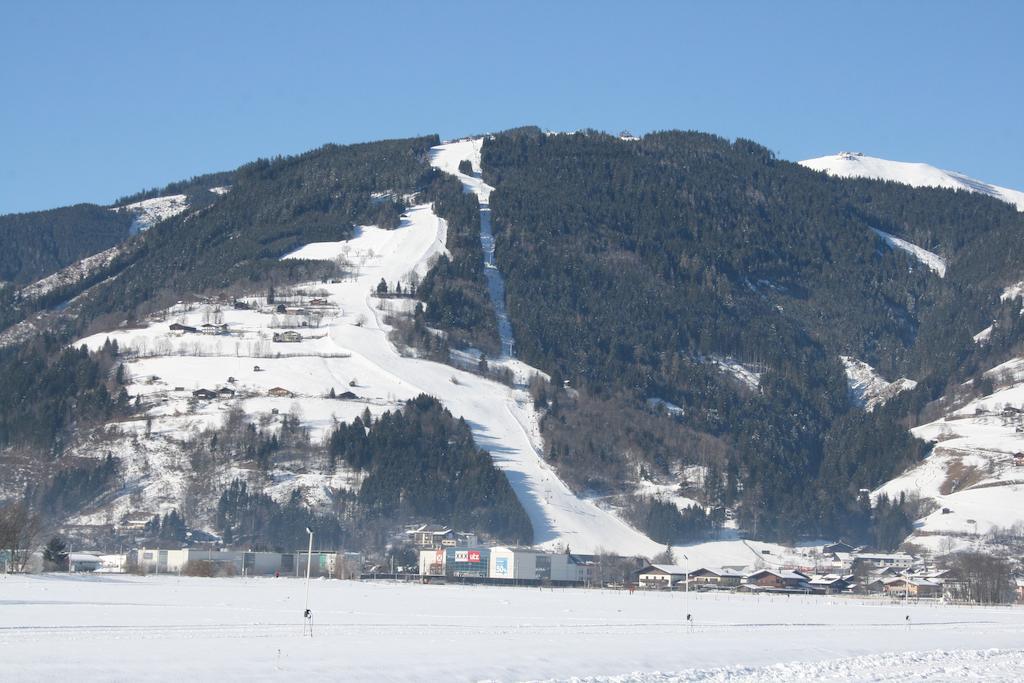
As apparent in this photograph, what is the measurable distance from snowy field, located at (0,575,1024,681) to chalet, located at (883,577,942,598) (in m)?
46.7

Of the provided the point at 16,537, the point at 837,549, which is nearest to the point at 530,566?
the point at 837,549

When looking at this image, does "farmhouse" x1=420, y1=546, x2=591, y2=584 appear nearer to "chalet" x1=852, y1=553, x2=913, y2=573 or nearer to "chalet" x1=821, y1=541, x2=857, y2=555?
"chalet" x1=852, y1=553, x2=913, y2=573

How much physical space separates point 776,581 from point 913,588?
14.7 m

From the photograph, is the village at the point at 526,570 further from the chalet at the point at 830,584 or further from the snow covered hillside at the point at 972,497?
the snow covered hillside at the point at 972,497

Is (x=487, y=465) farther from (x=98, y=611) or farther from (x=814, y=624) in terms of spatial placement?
(x=98, y=611)

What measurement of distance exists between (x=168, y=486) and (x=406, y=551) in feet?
98.6

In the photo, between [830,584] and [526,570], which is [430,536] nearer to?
[526,570]

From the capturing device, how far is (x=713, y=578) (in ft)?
536

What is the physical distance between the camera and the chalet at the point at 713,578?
529 ft

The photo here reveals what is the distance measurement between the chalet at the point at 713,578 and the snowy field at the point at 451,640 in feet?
195

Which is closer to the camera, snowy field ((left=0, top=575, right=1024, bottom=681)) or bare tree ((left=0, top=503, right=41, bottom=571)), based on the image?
snowy field ((left=0, top=575, right=1024, bottom=681))

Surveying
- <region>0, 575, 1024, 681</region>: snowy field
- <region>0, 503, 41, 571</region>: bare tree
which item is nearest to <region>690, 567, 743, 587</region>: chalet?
<region>0, 575, 1024, 681</region>: snowy field

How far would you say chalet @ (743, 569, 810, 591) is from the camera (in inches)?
6102

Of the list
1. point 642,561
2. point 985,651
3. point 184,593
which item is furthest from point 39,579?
point 642,561
